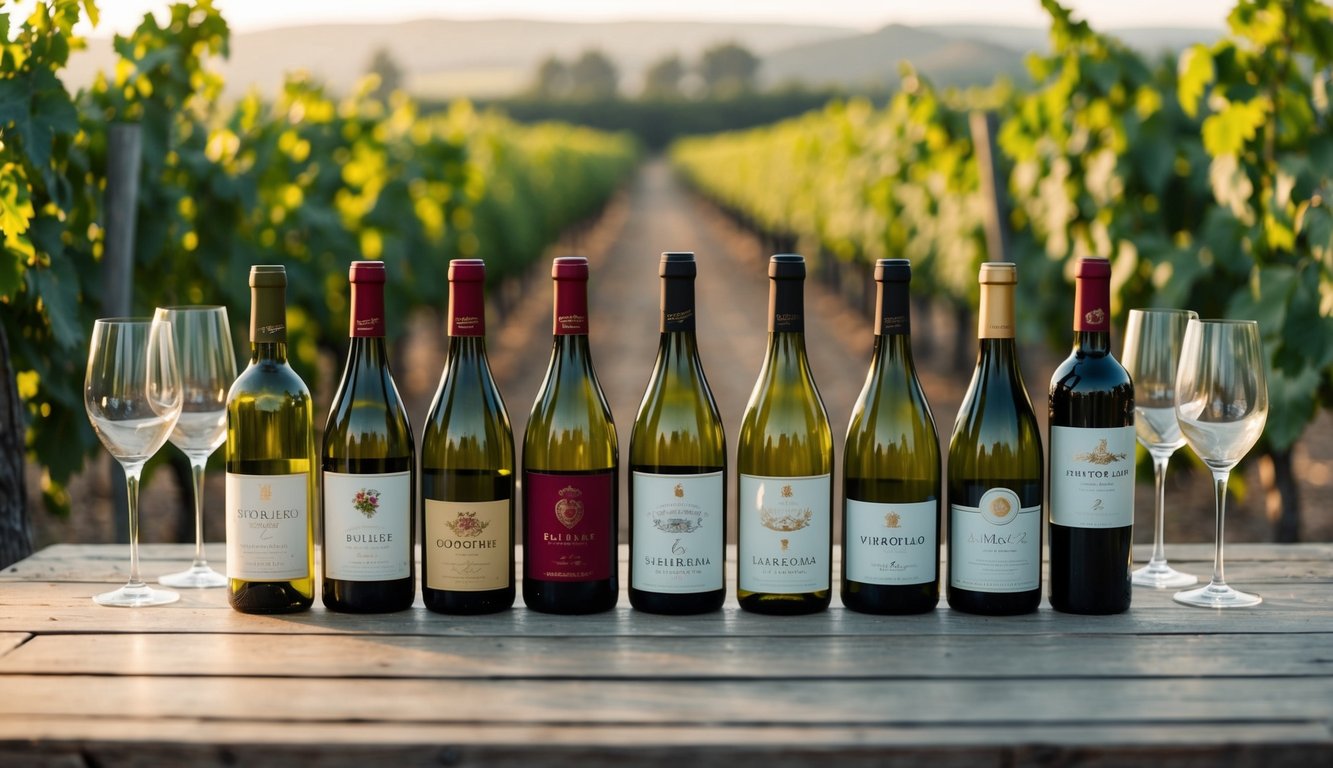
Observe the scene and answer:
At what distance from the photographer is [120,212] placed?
13.2 ft

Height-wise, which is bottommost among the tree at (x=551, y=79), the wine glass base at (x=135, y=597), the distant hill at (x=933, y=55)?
the wine glass base at (x=135, y=597)

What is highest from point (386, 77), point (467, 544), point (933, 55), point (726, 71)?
point (726, 71)

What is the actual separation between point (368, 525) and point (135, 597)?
18.0 inches

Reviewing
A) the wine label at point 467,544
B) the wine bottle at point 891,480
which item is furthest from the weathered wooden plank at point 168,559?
the wine label at point 467,544

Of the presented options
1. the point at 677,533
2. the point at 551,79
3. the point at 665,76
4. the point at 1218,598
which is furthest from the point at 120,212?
the point at 665,76

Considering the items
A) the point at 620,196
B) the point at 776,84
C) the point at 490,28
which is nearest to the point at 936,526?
the point at 620,196

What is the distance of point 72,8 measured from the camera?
3.20 m

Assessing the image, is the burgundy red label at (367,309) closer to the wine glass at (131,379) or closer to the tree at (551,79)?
→ the wine glass at (131,379)

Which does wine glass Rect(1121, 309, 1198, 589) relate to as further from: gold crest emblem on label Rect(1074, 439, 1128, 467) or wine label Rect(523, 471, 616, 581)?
wine label Rect(523, 471, 616, 581)

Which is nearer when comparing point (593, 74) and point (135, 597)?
point (135, 597)

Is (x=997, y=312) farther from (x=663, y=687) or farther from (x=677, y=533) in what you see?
(x=663, y=687)

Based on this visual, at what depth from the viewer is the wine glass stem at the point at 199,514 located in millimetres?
2281

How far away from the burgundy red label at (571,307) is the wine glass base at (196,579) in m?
0.80

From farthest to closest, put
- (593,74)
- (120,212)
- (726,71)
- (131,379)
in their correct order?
(593,74) → (726,71) → (120,212) → (131,379)
